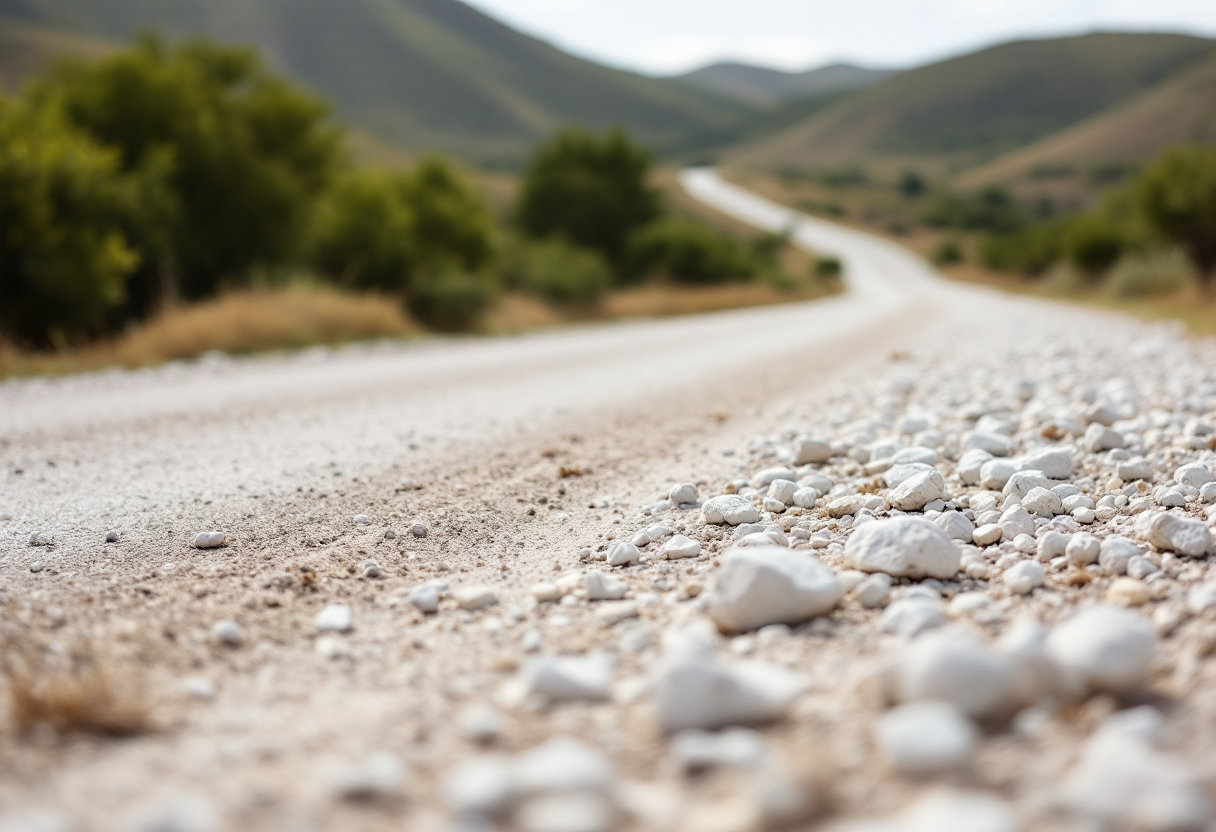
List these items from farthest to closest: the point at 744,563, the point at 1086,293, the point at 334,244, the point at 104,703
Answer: the point at 1086,293, the point at 334,244, the point at 744,563, the point at 104,703

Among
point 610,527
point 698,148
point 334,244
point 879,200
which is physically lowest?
point 610,527

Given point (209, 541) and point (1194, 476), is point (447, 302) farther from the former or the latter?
point (1194, 476)

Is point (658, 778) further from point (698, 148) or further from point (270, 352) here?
point (698, 148)

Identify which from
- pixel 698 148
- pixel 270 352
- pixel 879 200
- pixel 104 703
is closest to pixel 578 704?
pixel 104 703

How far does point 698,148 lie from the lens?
195 meters

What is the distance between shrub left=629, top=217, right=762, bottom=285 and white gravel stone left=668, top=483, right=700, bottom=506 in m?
30.2

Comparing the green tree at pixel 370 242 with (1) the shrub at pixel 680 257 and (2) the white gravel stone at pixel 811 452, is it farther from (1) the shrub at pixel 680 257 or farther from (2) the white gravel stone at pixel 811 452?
(1) the shrub at pixel 680 257

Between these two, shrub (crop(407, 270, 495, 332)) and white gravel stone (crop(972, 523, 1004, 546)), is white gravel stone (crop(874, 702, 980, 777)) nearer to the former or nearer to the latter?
white gravel stone (crop(972, 523, 1004, 546))

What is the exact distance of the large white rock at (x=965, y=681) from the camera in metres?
1.73

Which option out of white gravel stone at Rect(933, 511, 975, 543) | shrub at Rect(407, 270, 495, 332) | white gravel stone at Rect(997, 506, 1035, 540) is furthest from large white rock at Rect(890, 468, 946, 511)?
shrub at Rect(407, 270, 495, 332)

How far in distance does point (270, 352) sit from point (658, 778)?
11.1 metres

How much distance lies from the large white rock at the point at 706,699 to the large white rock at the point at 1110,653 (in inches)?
24.0

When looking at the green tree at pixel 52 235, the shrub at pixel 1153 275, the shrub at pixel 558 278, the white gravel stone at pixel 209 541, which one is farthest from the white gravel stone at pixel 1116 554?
the shrub at pixel 1153 275

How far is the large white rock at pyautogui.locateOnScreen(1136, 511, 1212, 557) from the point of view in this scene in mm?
2768
